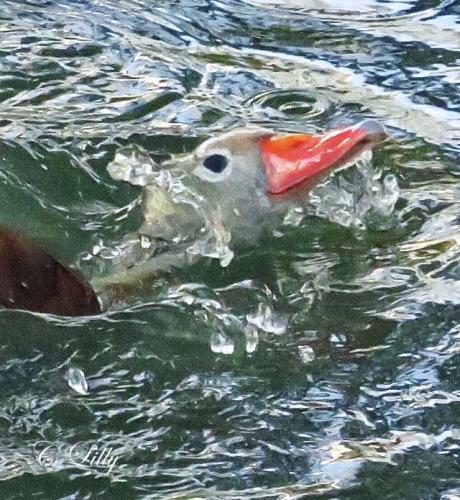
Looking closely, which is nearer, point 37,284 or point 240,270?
point 37,284

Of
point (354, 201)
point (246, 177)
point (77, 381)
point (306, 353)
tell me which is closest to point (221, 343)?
point (306, 353)

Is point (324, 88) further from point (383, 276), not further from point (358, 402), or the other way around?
point (358, 402)

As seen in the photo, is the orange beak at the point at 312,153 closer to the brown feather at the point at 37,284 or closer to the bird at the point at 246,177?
the bird at the point at 246,177

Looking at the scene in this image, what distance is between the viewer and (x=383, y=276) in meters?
3.20

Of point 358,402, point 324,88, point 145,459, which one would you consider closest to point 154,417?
→ point 145,459

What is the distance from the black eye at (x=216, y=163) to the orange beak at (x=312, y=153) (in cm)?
9

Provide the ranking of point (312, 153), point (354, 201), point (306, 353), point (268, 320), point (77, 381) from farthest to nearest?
point (354, 201), point (312, 153), point (268, 320), point (306, 353), point (77, 381)

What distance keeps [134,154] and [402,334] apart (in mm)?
981

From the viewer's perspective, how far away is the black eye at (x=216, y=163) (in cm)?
324

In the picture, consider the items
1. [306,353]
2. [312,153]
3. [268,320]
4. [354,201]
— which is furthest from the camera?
[354,201]

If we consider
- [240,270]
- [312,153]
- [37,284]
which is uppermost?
[312,153]

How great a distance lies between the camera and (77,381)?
2.78 m

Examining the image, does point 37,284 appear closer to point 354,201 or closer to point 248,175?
point 248,175

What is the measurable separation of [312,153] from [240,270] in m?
0.30
